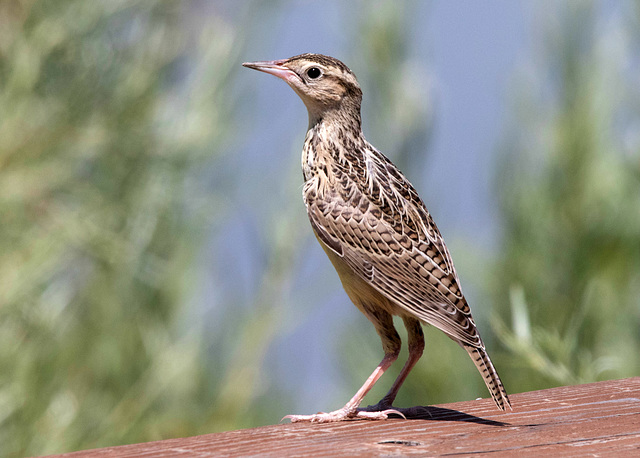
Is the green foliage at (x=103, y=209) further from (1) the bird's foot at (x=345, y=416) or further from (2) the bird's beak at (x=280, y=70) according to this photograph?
(1) the bird's foot at (x=345, y=416)

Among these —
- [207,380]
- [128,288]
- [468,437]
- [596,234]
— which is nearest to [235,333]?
[207,380]

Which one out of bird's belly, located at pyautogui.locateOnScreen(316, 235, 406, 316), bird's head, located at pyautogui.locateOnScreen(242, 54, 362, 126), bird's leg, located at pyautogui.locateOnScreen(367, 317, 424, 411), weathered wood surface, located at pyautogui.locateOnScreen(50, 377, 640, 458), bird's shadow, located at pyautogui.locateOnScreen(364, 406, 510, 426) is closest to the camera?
weathered wood surface, located at pyautogui.locateOnScreen(50, 377, 640, 458)

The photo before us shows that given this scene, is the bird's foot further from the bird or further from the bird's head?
the bird's head

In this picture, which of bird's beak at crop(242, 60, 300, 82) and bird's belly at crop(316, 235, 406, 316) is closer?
bird's belly at crop(316, 235, 406, 316)

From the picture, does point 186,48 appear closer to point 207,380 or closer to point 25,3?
point 25,3

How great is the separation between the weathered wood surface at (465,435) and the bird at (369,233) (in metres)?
0.18

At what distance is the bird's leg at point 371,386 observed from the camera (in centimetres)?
287

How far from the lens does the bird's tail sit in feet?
8.54

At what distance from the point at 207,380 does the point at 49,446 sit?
138 cm

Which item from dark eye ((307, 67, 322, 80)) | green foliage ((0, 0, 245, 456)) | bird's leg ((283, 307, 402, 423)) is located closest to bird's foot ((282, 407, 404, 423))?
bird's leg ((283, 307, 402, 423))

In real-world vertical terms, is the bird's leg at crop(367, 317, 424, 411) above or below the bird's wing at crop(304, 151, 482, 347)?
below

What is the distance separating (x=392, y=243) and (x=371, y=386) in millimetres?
523

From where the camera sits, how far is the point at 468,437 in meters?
2.33

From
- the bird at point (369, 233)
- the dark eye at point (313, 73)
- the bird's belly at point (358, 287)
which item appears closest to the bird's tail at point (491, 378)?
the bird at point (369, 233)
